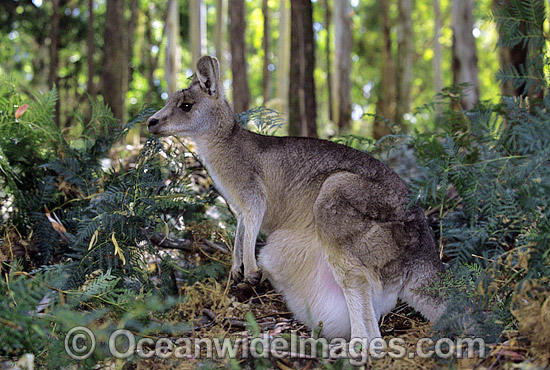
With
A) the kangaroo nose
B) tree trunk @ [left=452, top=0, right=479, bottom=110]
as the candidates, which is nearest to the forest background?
the kangaroo nose

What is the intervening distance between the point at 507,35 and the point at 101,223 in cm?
353

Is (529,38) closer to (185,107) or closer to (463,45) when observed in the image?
(185,107)

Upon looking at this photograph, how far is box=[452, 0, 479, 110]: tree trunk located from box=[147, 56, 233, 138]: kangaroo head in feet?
25.2

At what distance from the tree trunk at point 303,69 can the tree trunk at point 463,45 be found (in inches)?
209

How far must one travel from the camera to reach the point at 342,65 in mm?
19859

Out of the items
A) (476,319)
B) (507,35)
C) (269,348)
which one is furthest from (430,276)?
(507,35)

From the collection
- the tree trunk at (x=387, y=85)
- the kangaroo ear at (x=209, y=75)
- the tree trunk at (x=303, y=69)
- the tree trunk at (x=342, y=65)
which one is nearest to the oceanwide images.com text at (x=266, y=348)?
the kangaroo ear at (x=209, y=75)

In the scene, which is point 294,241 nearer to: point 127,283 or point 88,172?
point 127,283

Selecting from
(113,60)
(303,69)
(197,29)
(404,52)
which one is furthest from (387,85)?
(303,69)

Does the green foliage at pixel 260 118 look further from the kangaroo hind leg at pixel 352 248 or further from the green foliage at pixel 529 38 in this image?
the green foliage at pixel 529 38

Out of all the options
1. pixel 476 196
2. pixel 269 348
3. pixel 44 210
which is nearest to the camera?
pixel 269 348

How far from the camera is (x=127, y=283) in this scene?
3.91 meters

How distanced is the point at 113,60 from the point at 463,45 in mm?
7594

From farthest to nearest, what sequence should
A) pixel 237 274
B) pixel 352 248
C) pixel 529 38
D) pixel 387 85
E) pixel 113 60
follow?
pixel 387 85
pixel 113 60
pixel 529 38
pixel 237 274
pixel 352 248
